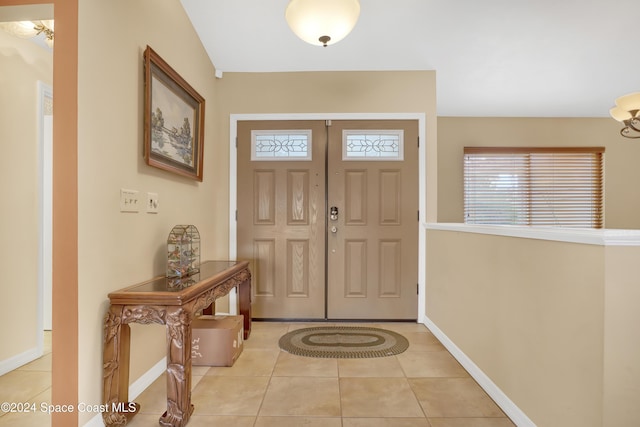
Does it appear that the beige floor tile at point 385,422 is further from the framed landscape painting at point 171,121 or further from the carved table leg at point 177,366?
the framed landscape painting at point 171,121

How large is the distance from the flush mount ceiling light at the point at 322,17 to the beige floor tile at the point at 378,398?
6.74 ft

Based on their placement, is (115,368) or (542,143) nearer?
(115,368)

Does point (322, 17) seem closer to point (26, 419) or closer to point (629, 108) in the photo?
point (629, 108)

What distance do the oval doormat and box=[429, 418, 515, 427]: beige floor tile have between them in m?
0.82

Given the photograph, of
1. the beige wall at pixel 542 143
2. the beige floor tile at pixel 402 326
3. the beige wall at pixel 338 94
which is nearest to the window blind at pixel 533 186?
the beige wall at pixel 542 143

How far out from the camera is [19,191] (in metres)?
2.21

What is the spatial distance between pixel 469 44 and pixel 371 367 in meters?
2.72

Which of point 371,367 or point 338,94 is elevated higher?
point 338,94

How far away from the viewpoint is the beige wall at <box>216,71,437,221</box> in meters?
3.20

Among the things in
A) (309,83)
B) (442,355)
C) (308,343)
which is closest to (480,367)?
(442,355)

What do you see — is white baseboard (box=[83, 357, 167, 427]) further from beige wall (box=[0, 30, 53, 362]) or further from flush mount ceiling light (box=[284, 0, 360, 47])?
flush mount ceiling light (box=[284, 0, 360, 47])

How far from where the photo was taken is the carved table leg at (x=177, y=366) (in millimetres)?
1577

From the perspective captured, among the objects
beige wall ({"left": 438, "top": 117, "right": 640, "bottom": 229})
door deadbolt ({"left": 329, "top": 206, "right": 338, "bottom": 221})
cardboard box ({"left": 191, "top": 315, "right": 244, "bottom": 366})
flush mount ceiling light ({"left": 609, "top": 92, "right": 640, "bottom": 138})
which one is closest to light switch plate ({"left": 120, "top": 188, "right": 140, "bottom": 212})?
cardboard box ({"left": 191, "top": 315, "right": 244, "bottom": 366})

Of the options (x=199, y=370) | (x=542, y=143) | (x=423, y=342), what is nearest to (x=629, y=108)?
(x=542, y=143)
